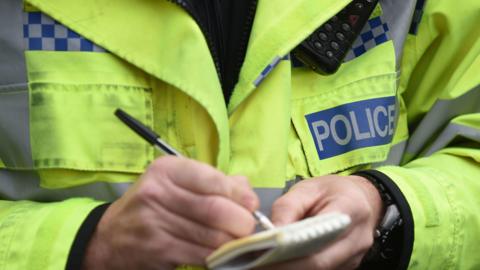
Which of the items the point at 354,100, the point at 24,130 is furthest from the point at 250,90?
the point at 24,130

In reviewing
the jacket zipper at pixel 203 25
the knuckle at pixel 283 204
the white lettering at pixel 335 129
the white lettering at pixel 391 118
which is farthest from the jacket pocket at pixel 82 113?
the white lettering at pixel 391 118

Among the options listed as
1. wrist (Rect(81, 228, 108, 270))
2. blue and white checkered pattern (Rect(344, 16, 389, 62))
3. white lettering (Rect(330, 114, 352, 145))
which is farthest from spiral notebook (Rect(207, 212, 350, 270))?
blue and white checkered pattern (Rect(344, 16, 389, 62))

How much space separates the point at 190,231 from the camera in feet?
2.64

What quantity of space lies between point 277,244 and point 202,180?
0.40 feet

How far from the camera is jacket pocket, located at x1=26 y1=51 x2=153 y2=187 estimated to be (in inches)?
38.5

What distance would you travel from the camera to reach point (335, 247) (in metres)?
0.89

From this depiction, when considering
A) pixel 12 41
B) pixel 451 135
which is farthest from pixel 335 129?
pixel 12 41

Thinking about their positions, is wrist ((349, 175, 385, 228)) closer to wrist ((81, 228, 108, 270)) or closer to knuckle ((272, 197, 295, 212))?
knuckle ((272, 197, 295, 212))

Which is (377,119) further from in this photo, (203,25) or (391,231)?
(203,25)

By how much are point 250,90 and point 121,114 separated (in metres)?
0.23

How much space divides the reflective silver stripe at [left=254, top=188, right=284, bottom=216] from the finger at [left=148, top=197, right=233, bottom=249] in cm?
23

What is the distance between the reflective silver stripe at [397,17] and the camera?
3.93ft

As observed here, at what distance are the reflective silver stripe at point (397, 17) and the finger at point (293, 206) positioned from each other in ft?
1.30

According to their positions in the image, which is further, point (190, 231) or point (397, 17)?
point (397, 17)
